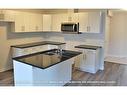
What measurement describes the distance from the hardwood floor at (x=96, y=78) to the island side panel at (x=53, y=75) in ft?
1.06

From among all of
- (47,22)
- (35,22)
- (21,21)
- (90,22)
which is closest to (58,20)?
(47,22)

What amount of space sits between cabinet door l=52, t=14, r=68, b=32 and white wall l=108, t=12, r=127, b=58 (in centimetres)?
282

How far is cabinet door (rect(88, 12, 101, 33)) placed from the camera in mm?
4691

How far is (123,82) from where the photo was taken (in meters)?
3.83

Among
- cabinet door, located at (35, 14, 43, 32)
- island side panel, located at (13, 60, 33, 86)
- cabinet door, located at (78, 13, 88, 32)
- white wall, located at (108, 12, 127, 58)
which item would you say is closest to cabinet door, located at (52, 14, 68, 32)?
cabinet door, located at (35, 14, 43, 32)

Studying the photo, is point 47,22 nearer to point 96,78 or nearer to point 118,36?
point 96,78

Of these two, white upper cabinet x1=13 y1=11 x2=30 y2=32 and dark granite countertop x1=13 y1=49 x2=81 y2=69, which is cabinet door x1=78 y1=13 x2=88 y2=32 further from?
dark granite countertop x1=13 y1=49 x2=81 y2=69

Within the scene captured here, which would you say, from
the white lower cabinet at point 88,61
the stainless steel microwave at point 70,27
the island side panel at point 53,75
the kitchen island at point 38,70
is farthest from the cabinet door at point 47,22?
the kitchen island at point 38,70

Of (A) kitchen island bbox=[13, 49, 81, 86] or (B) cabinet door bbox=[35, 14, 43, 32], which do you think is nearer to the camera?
(A) kitchen island bbox=[13, 49, 81, 86]

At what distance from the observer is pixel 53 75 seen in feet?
9.92

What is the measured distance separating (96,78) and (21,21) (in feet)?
9.74

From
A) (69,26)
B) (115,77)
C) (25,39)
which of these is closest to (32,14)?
(25,39)
